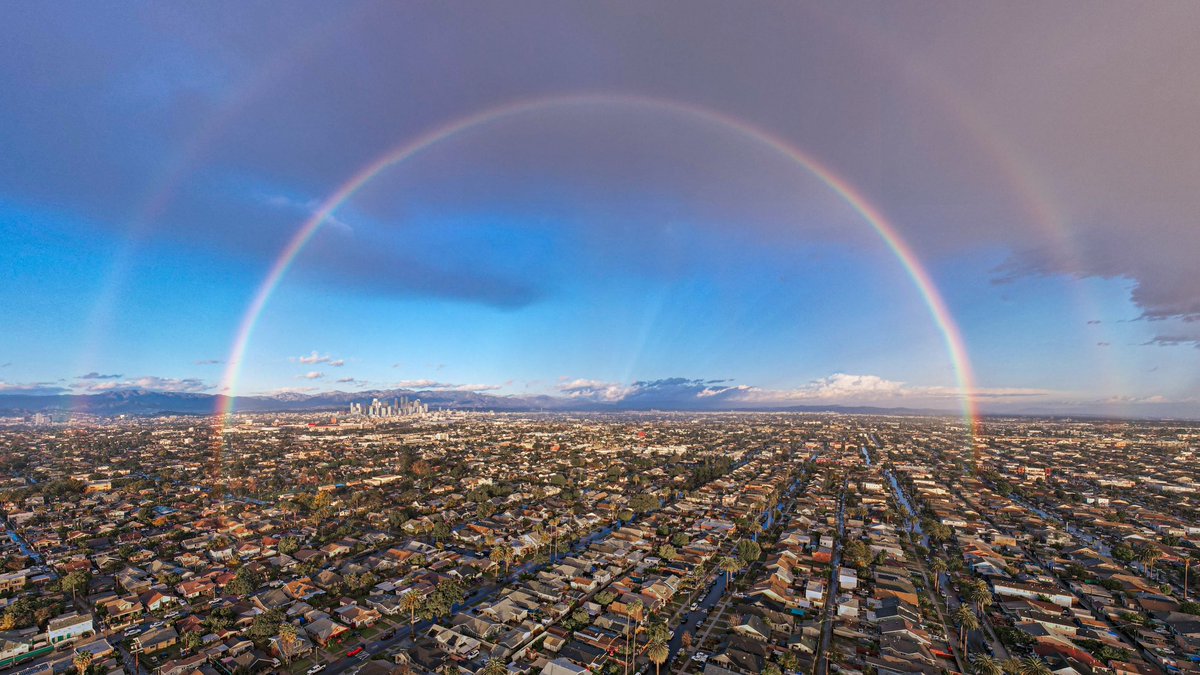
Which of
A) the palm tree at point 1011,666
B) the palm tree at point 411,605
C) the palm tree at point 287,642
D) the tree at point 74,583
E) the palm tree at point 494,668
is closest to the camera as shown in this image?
the palm tree at point 494,668

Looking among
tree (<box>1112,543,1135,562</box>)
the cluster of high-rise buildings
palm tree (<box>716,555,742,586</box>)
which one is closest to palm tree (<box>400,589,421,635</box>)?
palm tree (<box>716,555,742,586</box>)

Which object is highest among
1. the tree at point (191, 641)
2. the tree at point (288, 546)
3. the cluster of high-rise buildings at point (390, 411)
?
the cluster of high-rise buildings at point (390, 411)

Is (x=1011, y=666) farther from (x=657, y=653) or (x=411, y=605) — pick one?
(x=411, y=605)

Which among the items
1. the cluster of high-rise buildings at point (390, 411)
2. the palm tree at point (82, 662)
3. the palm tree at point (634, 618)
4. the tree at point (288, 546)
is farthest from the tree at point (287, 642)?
the cluster of high-rise buildings at point (390, 411)

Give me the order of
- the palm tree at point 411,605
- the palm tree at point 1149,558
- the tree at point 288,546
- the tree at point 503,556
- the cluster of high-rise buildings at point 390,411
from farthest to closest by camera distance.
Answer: the cluster of high-rise buildings at point 390,411
the tree at point 288,546
the palm tree at point 1149,558
the tree at point 503,556
the palm tree at point 411,605

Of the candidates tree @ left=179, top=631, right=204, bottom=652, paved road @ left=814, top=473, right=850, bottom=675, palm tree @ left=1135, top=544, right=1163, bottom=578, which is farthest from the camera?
palm tree @ left=1135, top=544, right=1163, bottom=578

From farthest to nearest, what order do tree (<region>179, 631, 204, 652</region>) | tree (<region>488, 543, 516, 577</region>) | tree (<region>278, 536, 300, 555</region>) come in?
tree (<region>278, 536, 300, 555</region>) → tree (<region>488, 543, 516, 577</region>) → tree (<region>179, 631, 204, 652</region>)

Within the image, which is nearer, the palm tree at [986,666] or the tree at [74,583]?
the palm tree at [986,666]

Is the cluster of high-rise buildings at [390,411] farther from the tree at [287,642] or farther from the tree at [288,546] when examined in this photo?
the tree at [287,642]

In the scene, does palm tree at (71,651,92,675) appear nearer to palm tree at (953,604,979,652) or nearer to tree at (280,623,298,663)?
tree at (280,623,298,663)

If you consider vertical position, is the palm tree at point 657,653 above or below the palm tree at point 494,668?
above

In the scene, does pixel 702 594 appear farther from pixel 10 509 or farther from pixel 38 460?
pixel 38 460
